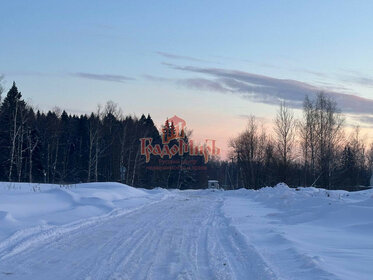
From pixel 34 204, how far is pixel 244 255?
30.5ft

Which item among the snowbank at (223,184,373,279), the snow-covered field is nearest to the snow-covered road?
the snow-covered field

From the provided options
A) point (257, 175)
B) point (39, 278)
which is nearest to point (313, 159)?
point (257, 175)

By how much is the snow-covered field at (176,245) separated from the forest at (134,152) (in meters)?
27.0

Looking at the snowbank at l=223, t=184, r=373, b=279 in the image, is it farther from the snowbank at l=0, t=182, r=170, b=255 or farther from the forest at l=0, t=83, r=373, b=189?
the forest at l=0, t=83, r=373, b=189

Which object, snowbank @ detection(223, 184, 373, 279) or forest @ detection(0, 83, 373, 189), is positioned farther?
forest @ detection(0, 83, 373, 189)

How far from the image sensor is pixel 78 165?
67.4m

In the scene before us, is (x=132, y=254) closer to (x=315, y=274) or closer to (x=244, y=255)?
(x=244, y=255)

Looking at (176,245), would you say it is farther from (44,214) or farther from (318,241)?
(44,214)

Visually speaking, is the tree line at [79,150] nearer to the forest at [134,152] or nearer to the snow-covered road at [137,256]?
the forest at [134,152]

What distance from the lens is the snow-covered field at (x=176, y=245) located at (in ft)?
21.4

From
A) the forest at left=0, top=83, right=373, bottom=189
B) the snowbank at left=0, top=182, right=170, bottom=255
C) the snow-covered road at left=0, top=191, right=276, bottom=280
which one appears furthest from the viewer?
the forest at left=0, top=83, right=373, bottom=189

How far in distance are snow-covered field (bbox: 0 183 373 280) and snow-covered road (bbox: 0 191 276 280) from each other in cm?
2

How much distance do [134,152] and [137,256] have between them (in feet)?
171

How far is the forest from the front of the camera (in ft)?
149
